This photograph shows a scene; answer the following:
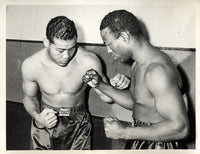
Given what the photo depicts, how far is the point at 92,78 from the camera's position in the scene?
999mm

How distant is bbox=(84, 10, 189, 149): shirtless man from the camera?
95 centimetres

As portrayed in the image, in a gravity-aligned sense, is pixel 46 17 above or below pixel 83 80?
above

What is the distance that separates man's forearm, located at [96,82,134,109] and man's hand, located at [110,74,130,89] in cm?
1

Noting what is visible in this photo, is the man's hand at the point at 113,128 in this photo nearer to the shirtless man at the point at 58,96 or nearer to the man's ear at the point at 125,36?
the shirtless man at the point at 58,96

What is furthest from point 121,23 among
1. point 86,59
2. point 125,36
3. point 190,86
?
point 190,86

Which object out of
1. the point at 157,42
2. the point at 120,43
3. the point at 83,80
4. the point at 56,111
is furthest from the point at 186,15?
the point at 56,111

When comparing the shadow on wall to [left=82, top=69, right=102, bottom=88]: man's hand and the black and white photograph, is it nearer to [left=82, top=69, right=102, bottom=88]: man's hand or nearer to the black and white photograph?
the black and white photograph

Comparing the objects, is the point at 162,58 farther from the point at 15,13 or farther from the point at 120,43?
the point at 15,13

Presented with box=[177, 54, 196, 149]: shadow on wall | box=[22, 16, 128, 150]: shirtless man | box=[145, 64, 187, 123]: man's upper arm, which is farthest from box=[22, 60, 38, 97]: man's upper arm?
box=[177, 54, 196, 149]: shadow on wall

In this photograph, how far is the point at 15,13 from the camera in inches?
40.1

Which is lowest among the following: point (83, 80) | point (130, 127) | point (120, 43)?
point (130, 127)

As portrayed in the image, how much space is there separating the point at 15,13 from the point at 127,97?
423 mm

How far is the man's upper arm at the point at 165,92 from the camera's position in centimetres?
94

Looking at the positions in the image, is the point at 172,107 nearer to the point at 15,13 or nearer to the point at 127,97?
the point at 127,97
